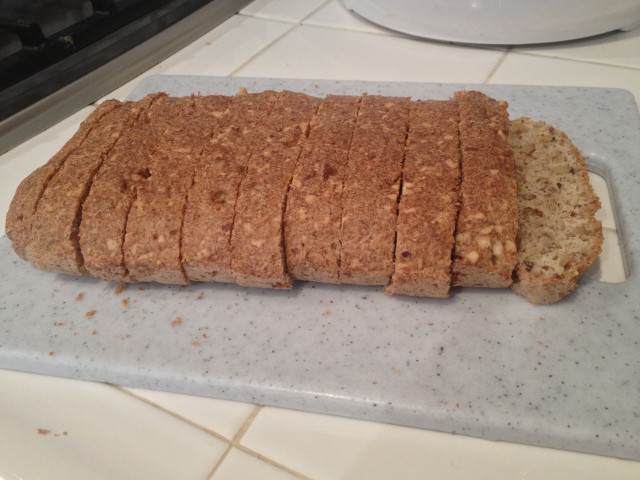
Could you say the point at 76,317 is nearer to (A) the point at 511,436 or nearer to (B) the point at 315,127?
(B) the point at 315,127

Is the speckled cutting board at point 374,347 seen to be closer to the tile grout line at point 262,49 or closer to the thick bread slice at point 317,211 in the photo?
the thick bread slice at point 317,211

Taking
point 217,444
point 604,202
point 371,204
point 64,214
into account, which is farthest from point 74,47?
point 604,202

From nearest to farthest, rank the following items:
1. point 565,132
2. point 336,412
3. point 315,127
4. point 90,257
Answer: point 336,412
point 90,257
point 315,127
point 565,132

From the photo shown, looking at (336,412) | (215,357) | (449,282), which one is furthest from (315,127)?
(336,412)

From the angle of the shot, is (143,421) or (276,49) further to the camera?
(276,49)

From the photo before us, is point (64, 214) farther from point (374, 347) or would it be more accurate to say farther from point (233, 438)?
point (374, 347)

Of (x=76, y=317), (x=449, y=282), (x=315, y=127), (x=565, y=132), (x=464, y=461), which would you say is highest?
(x=315, y=127)
